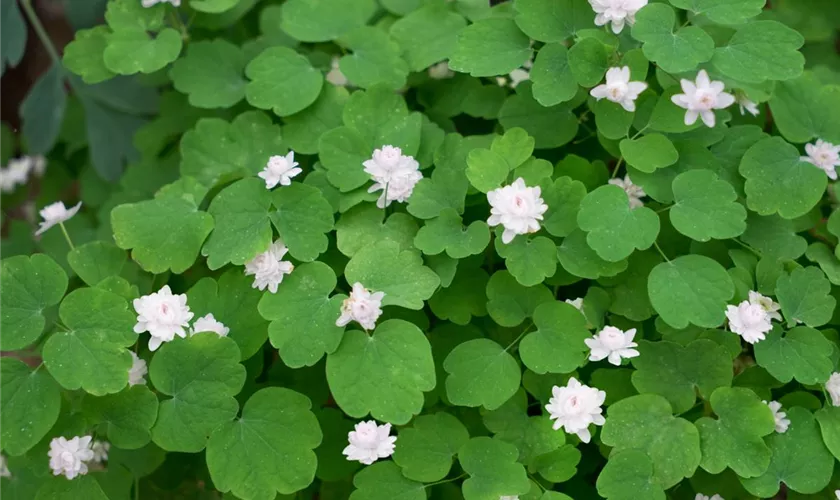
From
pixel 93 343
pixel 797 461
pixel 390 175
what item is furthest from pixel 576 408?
pixel 93 343

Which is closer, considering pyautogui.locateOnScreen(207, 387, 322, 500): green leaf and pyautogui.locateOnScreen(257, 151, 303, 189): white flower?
pyautogui.locateOnScreen(207, 387, 322, 500): green leaf

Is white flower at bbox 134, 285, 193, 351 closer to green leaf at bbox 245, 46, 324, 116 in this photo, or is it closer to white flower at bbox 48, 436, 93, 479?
white flower at bbox 48, 436, 93, 479

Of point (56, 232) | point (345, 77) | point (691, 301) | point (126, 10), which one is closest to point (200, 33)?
point (126, 10)

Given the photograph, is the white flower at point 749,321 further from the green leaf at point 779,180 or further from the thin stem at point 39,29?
the thin stem at point 39,29

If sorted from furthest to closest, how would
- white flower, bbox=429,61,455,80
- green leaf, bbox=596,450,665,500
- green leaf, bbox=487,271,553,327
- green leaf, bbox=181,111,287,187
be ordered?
white flower, bbox=429,61,455,80 → green leaf, bbox=181,111,287,187 → green leaf, bbox=487,271,553,327 → green leaf, bbox=596,450,665,500

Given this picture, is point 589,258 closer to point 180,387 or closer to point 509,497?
point 509,497

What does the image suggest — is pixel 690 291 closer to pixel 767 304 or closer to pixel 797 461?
pixel 767 304

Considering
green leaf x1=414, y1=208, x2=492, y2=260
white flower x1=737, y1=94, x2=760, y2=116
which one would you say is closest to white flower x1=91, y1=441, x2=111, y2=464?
green leaf x1=414, y1=208, x2=492, y2=260
